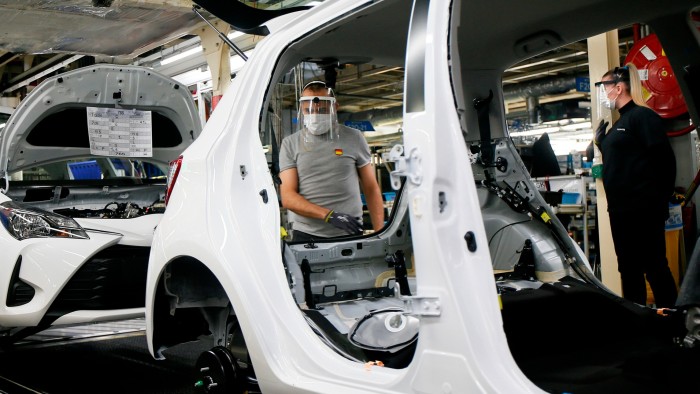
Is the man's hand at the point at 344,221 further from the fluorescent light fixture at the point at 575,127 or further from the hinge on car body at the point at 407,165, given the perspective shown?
the fluorescent light fixture at the point at 575,127

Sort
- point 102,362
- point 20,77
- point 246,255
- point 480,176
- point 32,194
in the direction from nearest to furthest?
point 246,255 < point 480,176 < point 102,362 < point 32,194 < point 20,77

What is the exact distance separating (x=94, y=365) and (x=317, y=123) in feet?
8.08

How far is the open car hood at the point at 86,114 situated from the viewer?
17.1 feet

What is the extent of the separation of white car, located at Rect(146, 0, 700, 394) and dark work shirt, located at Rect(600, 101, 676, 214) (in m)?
1.39

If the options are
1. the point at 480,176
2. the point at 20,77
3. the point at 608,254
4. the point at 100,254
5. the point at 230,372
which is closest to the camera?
the point at 230,372

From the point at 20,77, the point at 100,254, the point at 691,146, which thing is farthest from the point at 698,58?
the point at 20,77

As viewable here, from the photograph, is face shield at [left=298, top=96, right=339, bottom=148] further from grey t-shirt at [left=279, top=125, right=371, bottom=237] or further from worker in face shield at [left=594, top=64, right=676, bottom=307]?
worker in face shield at [left=594, top=64, right=676, bottom=307]

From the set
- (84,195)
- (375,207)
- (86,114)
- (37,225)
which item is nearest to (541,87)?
(86,114)

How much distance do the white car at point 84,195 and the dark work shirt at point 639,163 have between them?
9.66 feet

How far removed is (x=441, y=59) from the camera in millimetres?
1906

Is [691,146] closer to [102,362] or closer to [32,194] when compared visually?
[102,362]

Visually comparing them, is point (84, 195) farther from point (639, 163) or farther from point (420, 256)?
point (420, 256)

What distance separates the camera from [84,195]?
18.3 ft

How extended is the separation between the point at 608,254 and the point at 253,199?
4.30m
